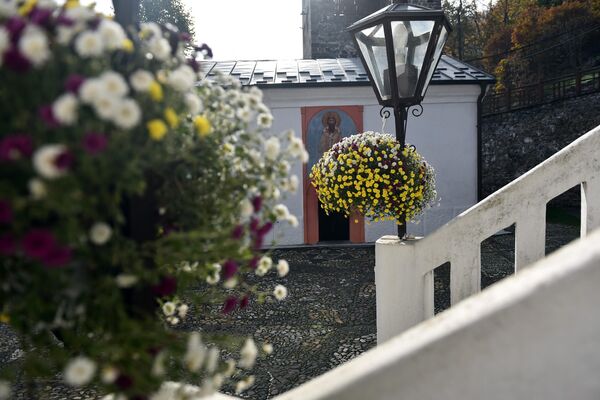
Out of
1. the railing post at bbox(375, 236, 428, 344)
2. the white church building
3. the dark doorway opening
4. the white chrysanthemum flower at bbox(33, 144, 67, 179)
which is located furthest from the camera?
the dark doorway opening

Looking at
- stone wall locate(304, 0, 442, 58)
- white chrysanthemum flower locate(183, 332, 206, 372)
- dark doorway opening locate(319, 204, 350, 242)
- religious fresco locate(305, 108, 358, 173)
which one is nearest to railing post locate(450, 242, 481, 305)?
white chrysanthemum flower locate(183, 332, 206, 372)

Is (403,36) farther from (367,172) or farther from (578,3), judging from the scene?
(578,3)

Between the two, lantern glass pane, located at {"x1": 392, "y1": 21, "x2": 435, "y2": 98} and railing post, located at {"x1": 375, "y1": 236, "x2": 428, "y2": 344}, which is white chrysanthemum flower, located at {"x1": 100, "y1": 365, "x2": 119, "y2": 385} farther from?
lantern glass pane, located at {"x1": 392, "y1": 21, "x2": 435, "y2": 98}

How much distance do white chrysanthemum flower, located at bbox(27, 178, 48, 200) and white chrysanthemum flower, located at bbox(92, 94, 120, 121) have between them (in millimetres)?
183

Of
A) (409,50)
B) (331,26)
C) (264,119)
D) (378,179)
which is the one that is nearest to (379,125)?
(409,50)

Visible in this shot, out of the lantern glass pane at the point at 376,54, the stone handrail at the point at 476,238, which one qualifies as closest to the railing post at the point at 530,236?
the stone handrail at the point at 476,238

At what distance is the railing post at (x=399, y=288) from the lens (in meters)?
3.50

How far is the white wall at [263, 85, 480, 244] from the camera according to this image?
11.1 m

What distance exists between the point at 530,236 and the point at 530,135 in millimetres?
15784

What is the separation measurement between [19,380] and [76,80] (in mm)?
4598

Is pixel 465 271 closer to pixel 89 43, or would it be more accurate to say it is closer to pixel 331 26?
pixel 89 43

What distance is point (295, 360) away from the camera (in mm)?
4695

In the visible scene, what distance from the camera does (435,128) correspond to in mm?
11188

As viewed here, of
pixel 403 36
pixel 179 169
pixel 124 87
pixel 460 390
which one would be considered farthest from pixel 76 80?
pixel 403 36
